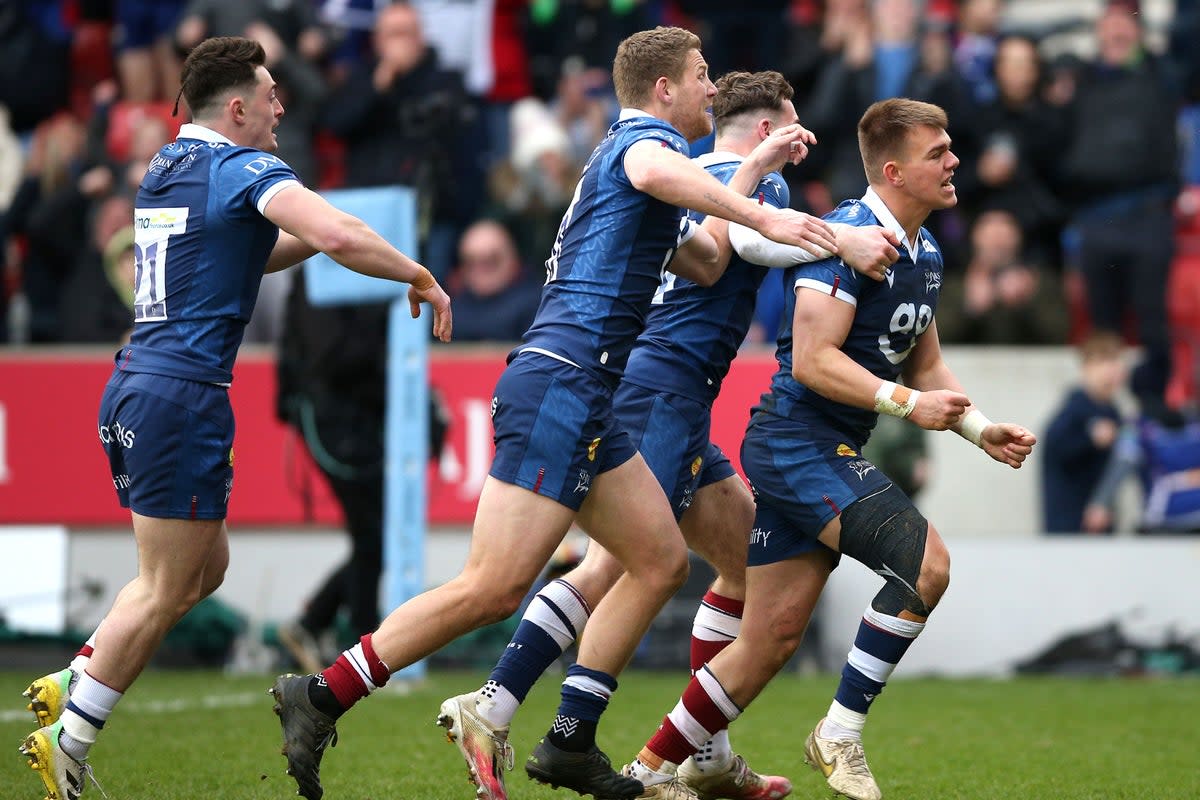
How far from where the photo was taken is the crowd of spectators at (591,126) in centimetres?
1370

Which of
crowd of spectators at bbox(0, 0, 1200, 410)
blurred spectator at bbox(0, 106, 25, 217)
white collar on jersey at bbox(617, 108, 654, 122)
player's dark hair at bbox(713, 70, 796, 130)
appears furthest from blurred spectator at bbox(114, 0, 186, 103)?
white collar on jersey at bbox(617, 108, 654, 122)

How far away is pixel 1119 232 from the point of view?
44.8 ft

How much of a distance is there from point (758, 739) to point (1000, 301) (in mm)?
5637

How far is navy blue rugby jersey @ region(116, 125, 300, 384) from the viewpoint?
6.17m

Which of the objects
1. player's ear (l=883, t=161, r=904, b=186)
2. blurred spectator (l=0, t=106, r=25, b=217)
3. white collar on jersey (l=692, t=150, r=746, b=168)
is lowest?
blurred spectator (l=0, t=106, r=25, b=217)

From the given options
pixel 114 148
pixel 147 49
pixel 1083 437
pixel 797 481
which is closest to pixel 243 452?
pixel 114 148

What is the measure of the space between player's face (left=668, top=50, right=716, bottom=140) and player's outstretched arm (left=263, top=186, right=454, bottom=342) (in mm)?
1091

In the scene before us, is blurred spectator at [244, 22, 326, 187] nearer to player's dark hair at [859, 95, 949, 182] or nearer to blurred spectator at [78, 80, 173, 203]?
blurred spectator at [78, 80, 173, 203]

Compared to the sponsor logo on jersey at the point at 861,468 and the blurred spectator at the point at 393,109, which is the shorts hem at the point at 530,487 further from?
the blurred spectator at the point at 393,109

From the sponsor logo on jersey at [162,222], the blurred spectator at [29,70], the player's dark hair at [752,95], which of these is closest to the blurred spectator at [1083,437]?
A: the player's dark hair at [752,95]

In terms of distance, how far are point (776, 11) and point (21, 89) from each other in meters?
6.85

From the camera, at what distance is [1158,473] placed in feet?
41.8

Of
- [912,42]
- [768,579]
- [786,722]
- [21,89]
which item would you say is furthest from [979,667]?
[21,89]

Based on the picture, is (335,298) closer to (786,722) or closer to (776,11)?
(786,722)
